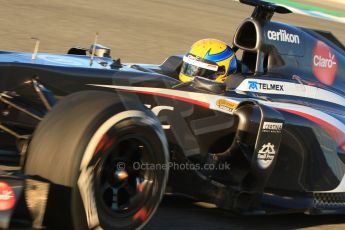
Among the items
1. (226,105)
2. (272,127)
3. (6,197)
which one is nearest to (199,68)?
(226,105)

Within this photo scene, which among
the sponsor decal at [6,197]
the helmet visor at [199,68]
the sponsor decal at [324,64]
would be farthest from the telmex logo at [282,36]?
the sponsor decal at [6,197]

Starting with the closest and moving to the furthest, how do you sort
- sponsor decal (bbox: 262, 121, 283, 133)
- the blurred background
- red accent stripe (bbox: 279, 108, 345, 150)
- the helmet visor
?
sponsor decal (bbox: 262, 121, 283, 133)
red accent stripe (bbox: 279, 108, 345, 150)
the helmet visor
the blurred background

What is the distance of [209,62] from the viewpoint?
18.5ft

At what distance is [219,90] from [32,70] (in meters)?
1.35

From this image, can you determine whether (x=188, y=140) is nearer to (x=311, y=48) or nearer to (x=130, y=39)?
(x=311, y=48)

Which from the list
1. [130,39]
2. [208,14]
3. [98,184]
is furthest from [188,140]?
[208,14]

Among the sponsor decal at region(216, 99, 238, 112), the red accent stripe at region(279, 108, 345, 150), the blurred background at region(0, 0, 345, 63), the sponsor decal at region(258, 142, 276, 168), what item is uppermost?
the sponsor decal at region(216, 99, 238, 112)

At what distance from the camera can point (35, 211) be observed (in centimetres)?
330

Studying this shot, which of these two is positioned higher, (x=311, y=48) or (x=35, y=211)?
(x=311, y=48)

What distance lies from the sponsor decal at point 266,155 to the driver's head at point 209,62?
1126 mm

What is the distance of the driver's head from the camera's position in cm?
563

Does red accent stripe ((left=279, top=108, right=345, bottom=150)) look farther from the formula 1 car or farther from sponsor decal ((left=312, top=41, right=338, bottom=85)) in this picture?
sponsor decal ((left=312, top=41, right=338, bottom=85))

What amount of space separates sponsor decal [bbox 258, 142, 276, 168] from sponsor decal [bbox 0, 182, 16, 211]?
199 cm

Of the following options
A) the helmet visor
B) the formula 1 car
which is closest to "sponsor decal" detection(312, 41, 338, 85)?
the formula 1 car
